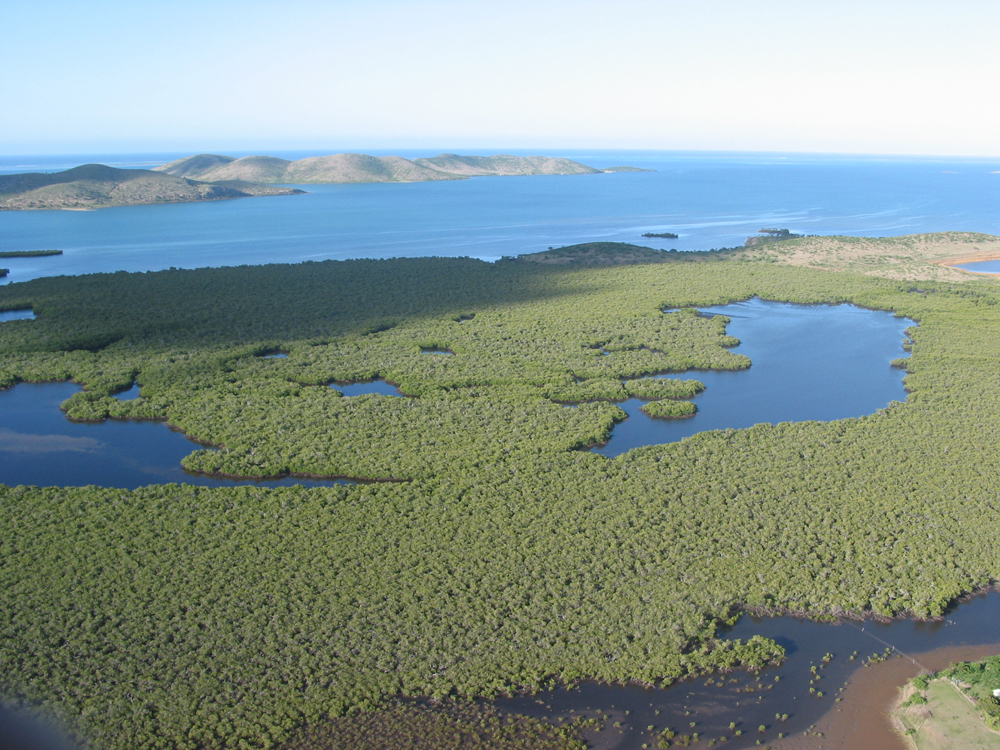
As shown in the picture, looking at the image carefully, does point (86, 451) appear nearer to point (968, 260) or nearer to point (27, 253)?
point (27, 253)

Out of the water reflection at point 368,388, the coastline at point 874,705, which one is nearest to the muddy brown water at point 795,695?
the coastline at point 874,705

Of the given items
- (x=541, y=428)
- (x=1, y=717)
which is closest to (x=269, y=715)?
(x=1, y=717)

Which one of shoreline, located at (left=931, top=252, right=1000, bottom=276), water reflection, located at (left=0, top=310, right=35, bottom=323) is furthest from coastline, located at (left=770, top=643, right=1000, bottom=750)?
shoreline, located at (left=931, top=252, right=1000, bottom=276)

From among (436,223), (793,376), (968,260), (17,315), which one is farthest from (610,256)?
(17,315)

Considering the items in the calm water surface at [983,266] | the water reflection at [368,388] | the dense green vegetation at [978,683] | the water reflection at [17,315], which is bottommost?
the dense green vegetation at [978,683]

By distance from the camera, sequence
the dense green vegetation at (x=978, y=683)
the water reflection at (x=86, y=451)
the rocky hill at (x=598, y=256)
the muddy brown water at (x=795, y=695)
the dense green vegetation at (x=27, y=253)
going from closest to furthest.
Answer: the muddy brown water at (x=795, y=695), the dense green vegetation at (x=978, y=683), the water reflection at (x=86, y=451), the rocky hill at (x=598, y=256), the dense green vegetation at (x=27, y=253)

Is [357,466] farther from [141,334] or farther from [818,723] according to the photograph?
[141,334]

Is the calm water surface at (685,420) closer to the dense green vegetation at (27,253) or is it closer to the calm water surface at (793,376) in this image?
the calm water surface at (793,376)
